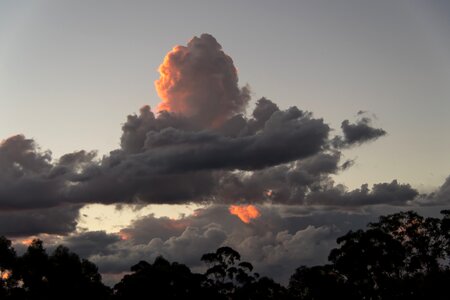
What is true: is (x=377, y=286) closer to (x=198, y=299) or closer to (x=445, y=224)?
(x=445, y=224)

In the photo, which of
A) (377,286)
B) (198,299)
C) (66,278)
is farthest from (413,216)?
(66,278)

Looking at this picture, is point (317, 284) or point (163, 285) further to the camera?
point (317, 284)

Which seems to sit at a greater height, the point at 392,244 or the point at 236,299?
the point at 392,244

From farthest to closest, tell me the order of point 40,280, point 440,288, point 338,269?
point 338,269
point 40,280
point 440,288

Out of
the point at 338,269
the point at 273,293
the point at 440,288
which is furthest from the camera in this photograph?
the point at 273,293

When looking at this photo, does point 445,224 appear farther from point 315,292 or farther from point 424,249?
point 315,292

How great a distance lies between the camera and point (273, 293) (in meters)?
144

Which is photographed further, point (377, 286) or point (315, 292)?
point (315, 292)

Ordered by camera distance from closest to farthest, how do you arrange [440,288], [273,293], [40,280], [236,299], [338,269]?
[440,288]
[40,280]
[338,269]
[236,299]
[273,293]

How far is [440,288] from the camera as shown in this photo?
79062mm

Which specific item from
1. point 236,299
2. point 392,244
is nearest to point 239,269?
point 236,299

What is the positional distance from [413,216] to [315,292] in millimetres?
25681

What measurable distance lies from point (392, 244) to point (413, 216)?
7.15 m

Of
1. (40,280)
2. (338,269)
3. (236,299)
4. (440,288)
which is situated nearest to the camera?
(440,288)
